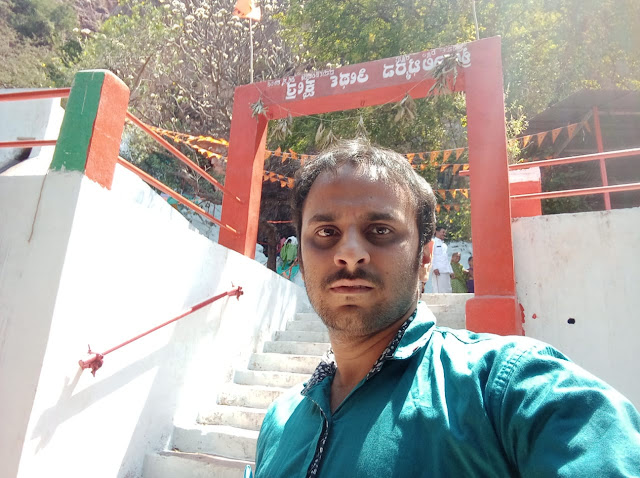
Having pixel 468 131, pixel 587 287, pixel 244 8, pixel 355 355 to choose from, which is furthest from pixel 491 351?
pixel 244 8

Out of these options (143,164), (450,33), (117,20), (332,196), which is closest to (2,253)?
(332,196)

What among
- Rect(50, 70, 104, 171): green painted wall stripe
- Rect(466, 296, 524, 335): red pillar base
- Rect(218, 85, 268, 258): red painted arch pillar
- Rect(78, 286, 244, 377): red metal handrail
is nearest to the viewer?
Rect(78, 286, 244, 377): red metal handrail

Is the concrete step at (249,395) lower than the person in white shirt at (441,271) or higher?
lower

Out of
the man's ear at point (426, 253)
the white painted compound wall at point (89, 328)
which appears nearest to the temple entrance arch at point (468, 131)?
the white painted compound wall at point (89, 328)

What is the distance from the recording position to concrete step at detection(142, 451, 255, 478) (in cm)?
353

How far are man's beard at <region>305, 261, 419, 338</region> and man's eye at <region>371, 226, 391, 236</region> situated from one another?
0.12 meters

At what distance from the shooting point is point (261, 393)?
177 inches

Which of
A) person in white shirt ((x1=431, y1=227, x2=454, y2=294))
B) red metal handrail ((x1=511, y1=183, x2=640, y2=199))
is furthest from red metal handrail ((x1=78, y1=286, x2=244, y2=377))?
person in white shirt ((x1=431, y1=227, x2=454, y2=294))

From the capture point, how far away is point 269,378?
482cm

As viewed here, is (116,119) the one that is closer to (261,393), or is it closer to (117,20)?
(261,393)

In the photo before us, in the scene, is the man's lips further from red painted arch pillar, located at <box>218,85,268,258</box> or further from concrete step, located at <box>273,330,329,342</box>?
red painted arch pillar, located at <box>218,85,268,258</box>

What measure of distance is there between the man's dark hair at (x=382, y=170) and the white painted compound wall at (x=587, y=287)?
3.62 metres

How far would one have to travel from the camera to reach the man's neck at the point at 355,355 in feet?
4.11

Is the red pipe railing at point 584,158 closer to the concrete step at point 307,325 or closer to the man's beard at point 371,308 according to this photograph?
the concrete step at point 307,325
